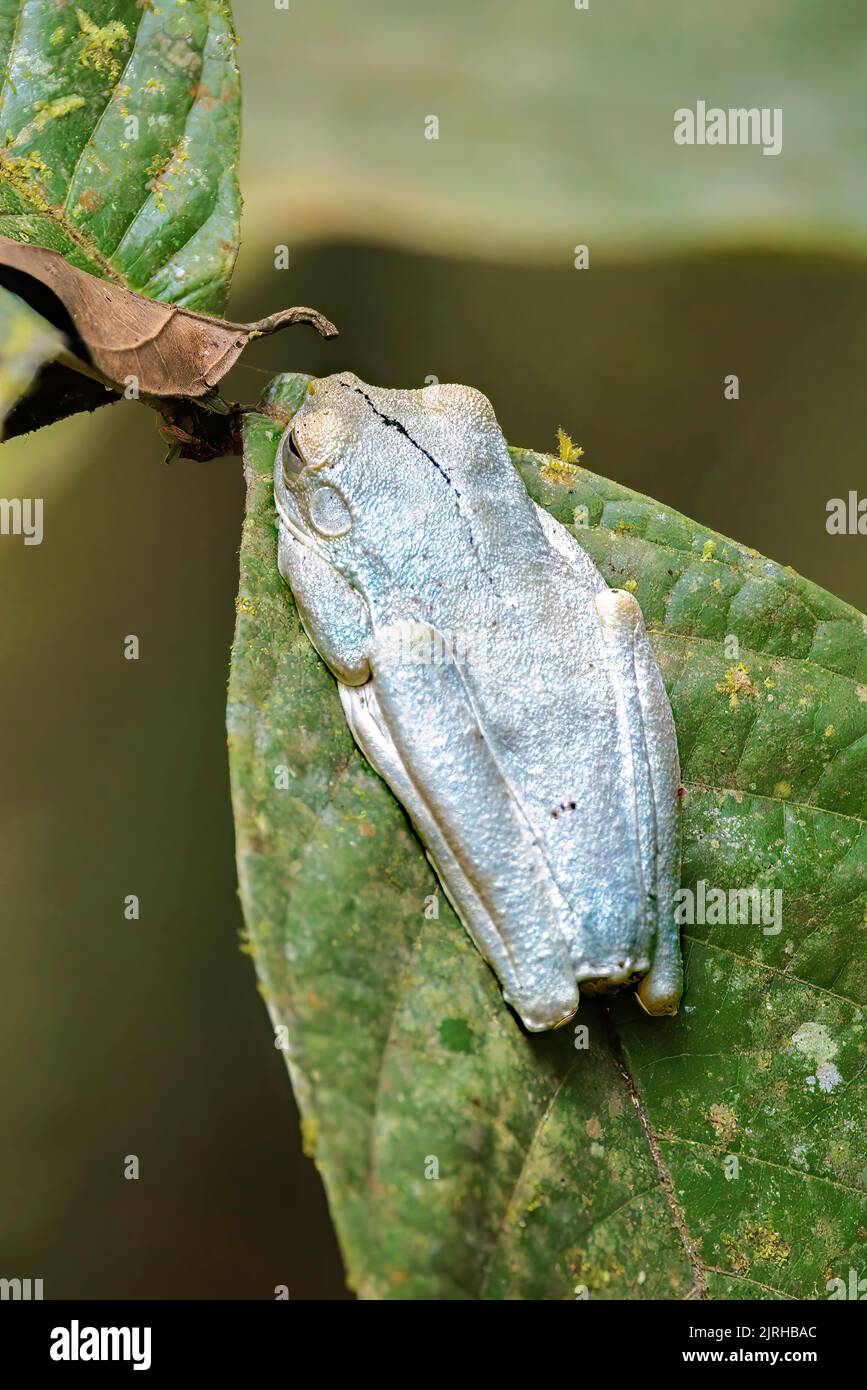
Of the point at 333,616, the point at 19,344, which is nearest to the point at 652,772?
the point at 333,616

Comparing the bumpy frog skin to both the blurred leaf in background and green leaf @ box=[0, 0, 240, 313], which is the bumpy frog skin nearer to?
green leaf @ box=[0, 0, 240, 313]

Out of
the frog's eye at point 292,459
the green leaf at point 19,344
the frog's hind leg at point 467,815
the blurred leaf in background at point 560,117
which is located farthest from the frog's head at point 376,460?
the blurred leaf in background at point 560,117

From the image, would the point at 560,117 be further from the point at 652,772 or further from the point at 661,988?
the point at 661,988

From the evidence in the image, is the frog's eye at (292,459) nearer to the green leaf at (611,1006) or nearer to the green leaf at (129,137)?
the green leaf at (611,1006)

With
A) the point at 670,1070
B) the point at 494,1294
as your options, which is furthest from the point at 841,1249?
the point at 494,1294

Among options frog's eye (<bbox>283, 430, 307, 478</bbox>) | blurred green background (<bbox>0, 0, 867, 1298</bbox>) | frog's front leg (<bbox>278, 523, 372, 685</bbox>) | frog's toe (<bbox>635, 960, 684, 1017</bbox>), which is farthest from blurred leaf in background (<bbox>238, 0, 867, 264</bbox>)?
frog's toe (<bbox>635, 960, 684, 1017</bbox>)
